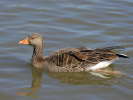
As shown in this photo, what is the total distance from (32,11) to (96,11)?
11.0ft

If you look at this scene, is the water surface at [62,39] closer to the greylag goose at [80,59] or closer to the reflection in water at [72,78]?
the reflection in water at [72,78]

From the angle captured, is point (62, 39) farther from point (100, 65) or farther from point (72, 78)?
point (72, 78)

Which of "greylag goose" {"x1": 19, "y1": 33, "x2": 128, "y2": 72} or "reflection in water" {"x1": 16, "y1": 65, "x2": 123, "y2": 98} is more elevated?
"greylag goose" {"x1": 19, "y1": 33, "x2": 128, "y2": 72}

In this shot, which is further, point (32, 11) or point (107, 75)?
point (32, 11)

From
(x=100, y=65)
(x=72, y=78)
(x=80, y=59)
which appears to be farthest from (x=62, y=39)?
(x=72, y=78)

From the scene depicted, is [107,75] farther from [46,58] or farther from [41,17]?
[41,17]

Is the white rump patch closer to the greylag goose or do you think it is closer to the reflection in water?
the greylag goose

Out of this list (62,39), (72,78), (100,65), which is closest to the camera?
(72,78)

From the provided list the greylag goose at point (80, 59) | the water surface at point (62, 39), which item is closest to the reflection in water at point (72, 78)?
the water surface at point (62, 39)

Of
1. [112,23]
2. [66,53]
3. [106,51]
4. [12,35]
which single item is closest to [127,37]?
[112,23]

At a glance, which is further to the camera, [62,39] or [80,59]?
[62,39]

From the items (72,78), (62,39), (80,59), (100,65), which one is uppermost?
(62,39)

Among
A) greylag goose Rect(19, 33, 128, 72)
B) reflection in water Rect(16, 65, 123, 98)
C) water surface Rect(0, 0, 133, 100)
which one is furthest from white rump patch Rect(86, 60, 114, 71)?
water surface Rect(0, 0, 133, 100)

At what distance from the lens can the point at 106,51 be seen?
1052cm
